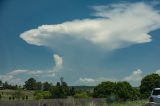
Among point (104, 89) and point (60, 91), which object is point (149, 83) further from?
point (60, 91)

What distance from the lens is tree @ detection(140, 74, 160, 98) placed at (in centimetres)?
7550

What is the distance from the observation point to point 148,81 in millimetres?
76688

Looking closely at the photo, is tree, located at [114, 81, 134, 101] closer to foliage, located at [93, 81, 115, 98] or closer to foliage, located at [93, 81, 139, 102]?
foliage, located at [93, 81, 139, 102]

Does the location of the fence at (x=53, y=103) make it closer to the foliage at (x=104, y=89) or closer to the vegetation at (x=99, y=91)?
the vegetation at (x=99, y=91)

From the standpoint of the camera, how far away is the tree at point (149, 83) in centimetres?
7550

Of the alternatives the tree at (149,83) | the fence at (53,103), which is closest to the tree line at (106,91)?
the tree at (149,83)

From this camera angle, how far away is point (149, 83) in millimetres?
76250

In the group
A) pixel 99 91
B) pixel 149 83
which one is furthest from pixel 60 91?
pixel 149 83

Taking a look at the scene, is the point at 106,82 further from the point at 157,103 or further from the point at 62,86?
the point at 157,103

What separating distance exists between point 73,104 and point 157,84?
33545 millimetres

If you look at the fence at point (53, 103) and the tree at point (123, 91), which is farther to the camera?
the tree at point (123, 91)

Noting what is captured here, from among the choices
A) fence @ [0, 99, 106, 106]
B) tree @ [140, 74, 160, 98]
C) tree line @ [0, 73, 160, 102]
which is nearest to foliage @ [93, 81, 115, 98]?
tree line @ [0, 73, 160, 102]

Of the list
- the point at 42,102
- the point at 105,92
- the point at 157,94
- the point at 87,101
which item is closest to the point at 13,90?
the point at 105,92

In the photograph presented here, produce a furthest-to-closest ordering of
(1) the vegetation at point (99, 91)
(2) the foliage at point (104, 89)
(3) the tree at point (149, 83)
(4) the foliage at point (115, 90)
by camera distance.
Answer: (3) the tree at point (149, 83) < (2) the foliage at point (104, 89) < (4) the foliage at point (115, 90) < (1) the vegetation at point (99, 91)
